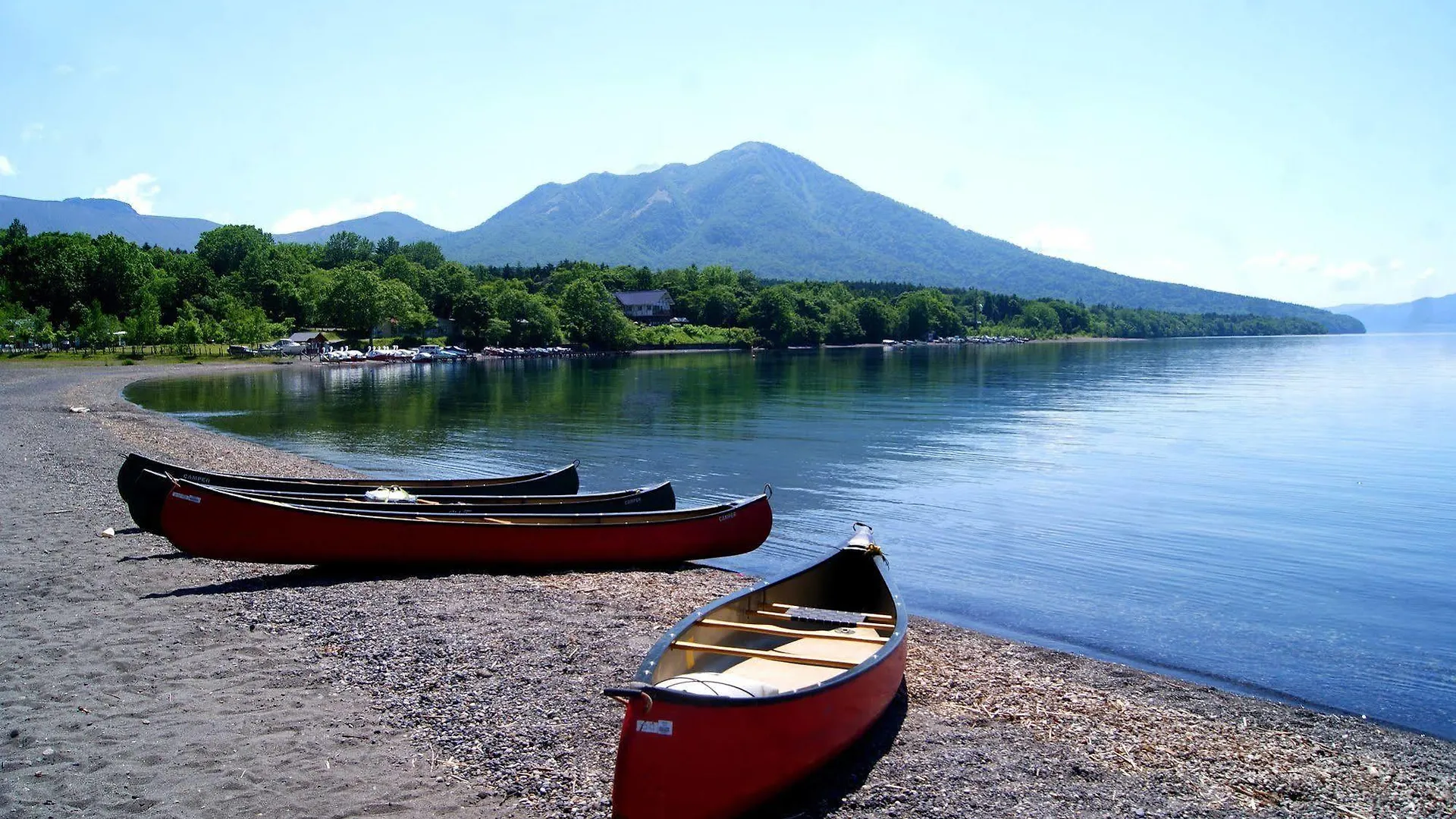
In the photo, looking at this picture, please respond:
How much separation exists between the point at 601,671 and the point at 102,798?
5033 mm

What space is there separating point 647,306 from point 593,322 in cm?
3076

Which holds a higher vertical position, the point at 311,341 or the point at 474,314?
the point at 474,314

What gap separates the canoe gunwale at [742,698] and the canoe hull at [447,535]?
530 cm

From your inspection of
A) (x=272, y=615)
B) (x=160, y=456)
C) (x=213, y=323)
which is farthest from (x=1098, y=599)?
(x=213, y=323)

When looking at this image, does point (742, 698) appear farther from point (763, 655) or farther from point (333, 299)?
point (333, 299)

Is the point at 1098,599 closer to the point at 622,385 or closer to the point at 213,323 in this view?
the point at 622,385

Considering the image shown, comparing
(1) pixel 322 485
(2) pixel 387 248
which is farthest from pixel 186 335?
(1) pixel 322 485

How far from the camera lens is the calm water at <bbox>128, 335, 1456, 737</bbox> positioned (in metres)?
14.9

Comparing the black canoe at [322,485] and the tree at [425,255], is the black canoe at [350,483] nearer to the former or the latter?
the black canoe at [322,485]

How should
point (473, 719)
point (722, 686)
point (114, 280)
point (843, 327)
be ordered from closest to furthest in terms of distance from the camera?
1. point (722, 686)
2. point (473, 719)
3. point (114, 280)
4. point (843, 327)

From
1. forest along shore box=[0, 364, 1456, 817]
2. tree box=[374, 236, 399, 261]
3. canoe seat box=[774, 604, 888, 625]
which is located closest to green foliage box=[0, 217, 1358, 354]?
tree box=[374, 236, 399, 261]

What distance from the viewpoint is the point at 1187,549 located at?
809 inches

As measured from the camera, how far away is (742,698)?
284 inches

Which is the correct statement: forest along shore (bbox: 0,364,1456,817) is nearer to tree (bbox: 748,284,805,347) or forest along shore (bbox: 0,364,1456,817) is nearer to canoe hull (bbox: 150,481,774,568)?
canoe hull (bbox: 150,481,774,568)
